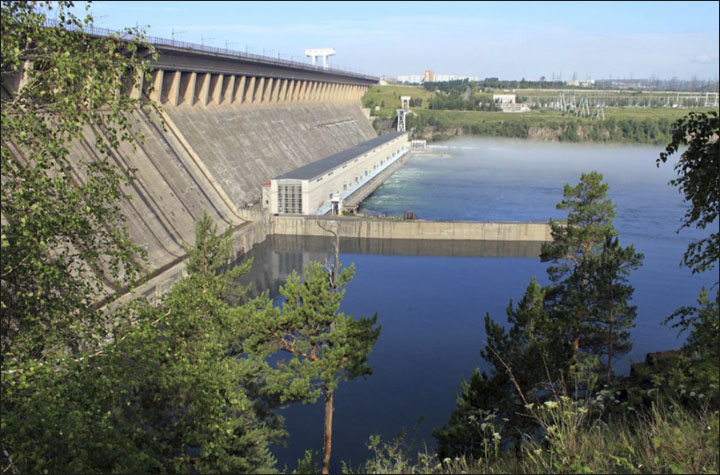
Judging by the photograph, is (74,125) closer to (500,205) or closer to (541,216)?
(541,216)

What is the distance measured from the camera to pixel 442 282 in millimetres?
24391

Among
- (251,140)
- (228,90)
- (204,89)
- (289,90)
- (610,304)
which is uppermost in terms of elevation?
(289,90)

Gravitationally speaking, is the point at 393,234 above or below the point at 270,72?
below

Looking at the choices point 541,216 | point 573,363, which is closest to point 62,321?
point 573,363

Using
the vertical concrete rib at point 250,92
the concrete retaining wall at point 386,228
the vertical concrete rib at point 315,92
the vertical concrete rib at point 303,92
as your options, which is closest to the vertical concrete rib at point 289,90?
the vertical concrete rib at point 303,92

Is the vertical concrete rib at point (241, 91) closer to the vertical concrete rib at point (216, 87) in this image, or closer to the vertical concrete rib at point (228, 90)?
the vertical concrete rib at point (228, 90)

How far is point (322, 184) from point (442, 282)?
11078 mm

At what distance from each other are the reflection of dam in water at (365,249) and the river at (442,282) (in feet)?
0.30

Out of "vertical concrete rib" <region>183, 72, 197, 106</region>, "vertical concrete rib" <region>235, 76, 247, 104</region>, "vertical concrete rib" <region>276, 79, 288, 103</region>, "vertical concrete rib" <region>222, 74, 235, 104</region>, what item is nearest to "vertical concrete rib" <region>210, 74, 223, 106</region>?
"vertical concrete rib" <region>222, 74, 235, 104</region>

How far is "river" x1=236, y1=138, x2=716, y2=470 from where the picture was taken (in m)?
14.0

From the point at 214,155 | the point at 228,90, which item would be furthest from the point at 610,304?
the point at 228,90

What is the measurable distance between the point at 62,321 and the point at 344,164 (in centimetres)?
3381

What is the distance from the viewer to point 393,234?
30609mm

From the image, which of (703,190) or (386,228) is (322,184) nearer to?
(386,228)
